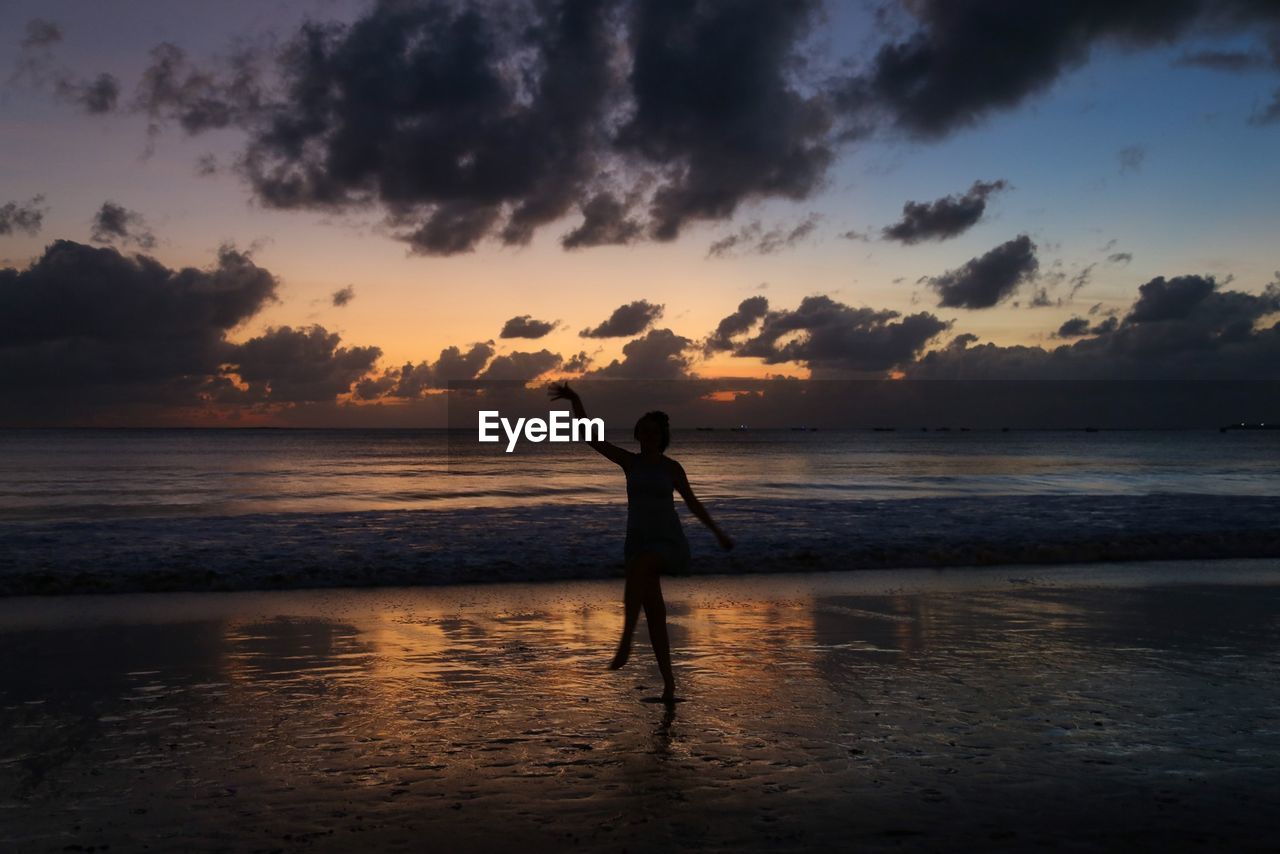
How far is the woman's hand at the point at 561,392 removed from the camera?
→ 6.90 metres

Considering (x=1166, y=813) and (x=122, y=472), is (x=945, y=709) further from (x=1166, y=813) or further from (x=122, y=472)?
(x=122, y=472)

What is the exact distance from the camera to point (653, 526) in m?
6.94

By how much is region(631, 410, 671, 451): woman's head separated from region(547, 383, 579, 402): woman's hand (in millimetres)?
529

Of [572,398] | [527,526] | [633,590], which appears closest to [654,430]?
[572,398]

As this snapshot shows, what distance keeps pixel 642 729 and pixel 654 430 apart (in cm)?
209

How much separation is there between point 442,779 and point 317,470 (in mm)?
54395

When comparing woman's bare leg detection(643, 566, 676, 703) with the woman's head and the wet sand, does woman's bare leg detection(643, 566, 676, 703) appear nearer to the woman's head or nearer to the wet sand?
the wet sand

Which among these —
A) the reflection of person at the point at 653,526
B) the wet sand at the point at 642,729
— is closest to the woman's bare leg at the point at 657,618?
the reflection of person at the point at 653,526

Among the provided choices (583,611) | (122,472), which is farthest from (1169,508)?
(122,472)

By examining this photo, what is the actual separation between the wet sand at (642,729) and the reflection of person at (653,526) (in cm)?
68

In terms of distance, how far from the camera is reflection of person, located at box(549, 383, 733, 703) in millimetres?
6922

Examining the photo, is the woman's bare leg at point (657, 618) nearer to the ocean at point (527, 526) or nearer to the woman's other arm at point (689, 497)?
the woman's other arm at point (689, 497)

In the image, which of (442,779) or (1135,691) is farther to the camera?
(1135,691)

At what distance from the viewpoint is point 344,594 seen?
1300cm
